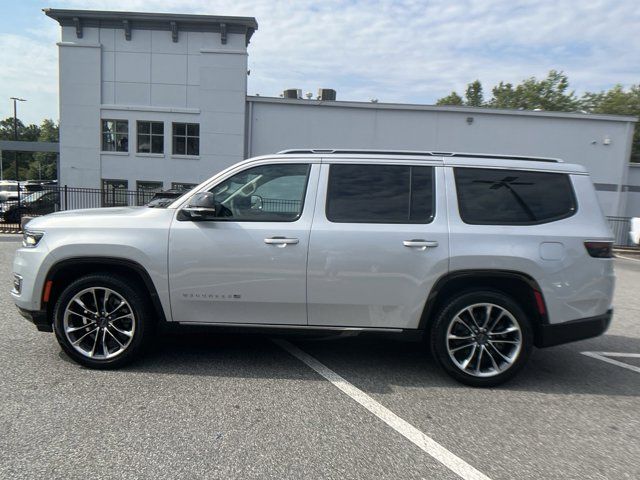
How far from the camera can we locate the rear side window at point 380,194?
416 centimetres

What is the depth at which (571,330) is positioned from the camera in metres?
4.13

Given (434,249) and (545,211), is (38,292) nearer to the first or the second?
(434,249)

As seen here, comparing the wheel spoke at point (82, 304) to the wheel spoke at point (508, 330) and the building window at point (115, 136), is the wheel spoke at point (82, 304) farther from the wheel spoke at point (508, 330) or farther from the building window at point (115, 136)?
the building window at point (115, 136)

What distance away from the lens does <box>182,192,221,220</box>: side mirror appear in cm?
402

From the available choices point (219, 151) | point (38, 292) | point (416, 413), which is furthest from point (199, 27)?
point (416, 413)

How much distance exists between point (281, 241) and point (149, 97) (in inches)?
927

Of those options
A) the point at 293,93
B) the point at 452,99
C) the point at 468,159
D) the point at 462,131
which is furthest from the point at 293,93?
the point at 452,99

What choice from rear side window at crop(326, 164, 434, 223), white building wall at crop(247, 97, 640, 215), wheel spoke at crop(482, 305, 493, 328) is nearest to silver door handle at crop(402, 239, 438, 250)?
rear side window at crop(326, 164, 434, 223)

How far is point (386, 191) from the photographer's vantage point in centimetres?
422

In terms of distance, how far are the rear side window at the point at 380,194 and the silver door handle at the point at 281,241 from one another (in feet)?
1.27

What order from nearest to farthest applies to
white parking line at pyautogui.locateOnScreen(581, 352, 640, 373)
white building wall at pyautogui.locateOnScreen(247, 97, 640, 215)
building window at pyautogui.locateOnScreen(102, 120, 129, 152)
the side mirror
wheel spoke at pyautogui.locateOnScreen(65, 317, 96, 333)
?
the side mirror
wheel spoke at pyautogui.locateOnScreen(65, 317, 96, 333)
white parking line at pyautogui.locateOnScreen(581, 352, 640, 373)
white building wall at pyautogui.locateOnScreen(247, 97, 640, 215)
building window at pyautogui.locateOnScreen(102, 120, 129, 152)

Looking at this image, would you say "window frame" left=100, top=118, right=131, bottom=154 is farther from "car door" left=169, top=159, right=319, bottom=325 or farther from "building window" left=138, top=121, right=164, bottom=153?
"car door" left=169, top=159, right=319, bottom=325

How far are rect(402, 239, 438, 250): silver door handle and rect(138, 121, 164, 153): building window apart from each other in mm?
23283

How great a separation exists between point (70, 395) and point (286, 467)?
6.44ft
